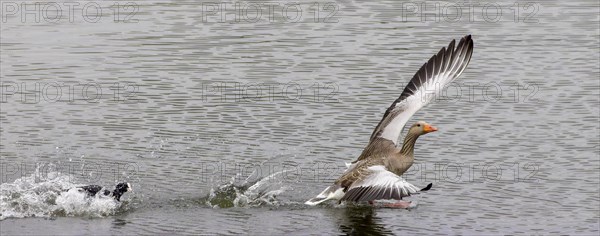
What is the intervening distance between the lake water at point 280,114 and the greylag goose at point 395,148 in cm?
38

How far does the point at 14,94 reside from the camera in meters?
19.5

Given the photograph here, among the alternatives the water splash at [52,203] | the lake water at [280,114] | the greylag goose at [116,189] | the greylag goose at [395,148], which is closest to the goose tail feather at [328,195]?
the greylag goose at [395,148]

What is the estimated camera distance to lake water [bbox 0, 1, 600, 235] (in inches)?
567

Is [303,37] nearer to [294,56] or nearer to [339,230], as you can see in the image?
[294,56]

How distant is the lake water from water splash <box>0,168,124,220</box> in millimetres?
26

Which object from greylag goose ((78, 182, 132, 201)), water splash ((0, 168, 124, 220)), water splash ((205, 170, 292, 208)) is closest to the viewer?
water splash ((0, 168, 124, 220))

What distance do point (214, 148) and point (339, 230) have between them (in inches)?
138

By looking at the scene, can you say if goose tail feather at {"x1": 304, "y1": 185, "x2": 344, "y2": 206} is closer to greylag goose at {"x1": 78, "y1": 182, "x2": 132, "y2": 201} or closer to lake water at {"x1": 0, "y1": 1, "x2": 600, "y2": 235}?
lake water at {"x1": 0, "y1": 1, "x2": 600, "y2": 235}

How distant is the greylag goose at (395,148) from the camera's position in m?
14.2

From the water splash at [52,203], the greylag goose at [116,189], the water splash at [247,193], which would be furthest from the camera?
the water splash at [247,193]

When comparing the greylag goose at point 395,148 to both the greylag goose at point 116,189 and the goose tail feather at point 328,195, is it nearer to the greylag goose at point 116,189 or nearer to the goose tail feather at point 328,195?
the goose tail feather at point 328,195

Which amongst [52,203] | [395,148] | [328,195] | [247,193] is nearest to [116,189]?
[52,203]

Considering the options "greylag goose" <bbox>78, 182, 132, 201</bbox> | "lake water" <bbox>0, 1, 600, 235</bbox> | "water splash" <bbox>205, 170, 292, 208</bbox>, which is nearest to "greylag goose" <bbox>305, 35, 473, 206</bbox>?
"lake water" <bbox>0, 1, 600, 235</bbox>

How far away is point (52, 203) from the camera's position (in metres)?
14.5
